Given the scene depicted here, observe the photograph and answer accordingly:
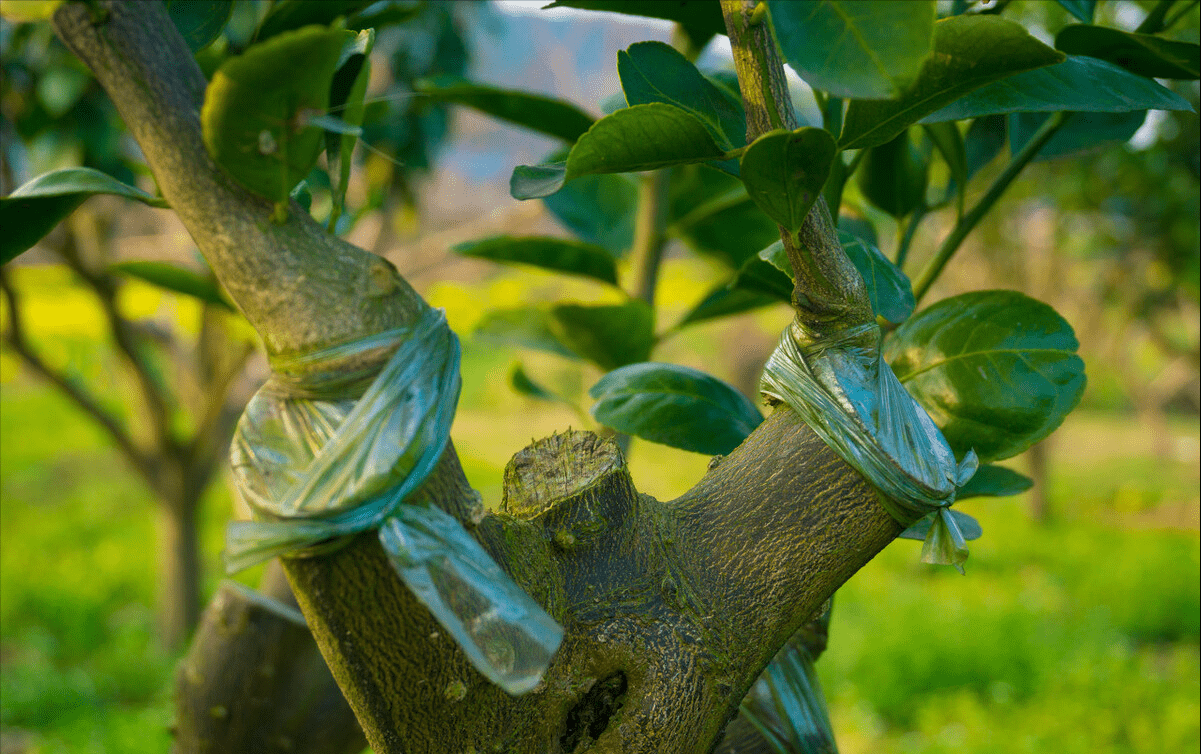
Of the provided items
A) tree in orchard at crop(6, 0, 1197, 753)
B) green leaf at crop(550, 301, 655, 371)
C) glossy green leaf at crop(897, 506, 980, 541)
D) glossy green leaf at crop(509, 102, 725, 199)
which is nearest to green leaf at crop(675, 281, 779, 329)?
green leaf at crop(550, 301, 655, 371)

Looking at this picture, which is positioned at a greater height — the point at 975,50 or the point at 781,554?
the point at 975,50

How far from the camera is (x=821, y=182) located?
34 centimetres

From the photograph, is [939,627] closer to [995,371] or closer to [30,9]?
[995,371]

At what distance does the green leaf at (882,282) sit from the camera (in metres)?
0.42

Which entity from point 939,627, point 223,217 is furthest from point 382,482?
point 939,627

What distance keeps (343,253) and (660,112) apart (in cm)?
14

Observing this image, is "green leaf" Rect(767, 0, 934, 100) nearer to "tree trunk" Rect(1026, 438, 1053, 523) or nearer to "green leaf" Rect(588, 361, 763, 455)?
"green leaf" Rect(588, 361, 763, 455)

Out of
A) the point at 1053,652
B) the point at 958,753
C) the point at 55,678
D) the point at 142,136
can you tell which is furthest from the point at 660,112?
the point at 55,678

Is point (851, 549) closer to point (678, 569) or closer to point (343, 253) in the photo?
point (678, 569)

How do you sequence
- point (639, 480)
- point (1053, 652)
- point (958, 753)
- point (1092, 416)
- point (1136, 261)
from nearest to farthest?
point (958, 753)
point (1053, 652)
point (1136, 261)
point (639, 480)
point (1092, 416)

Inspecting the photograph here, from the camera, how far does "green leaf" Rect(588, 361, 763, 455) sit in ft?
1.73

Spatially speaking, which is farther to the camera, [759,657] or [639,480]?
[639,480]

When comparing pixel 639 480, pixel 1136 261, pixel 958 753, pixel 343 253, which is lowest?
pixel 639 480

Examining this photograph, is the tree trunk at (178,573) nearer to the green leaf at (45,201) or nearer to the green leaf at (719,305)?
the green leaf at (719,305)
